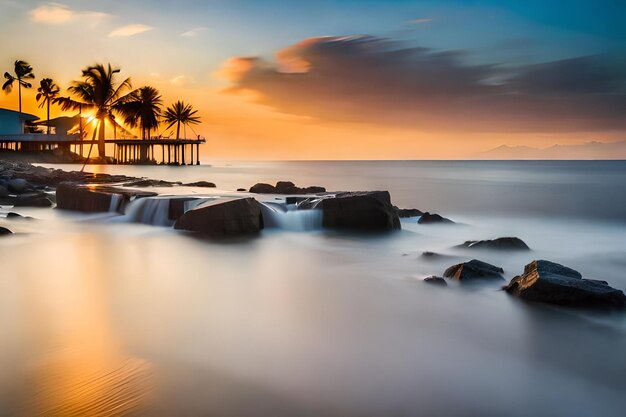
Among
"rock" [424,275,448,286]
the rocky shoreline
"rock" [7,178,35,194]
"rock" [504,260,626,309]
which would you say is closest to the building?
the rocky shoreline

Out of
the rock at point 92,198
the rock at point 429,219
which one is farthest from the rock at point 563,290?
the rock at point 92,198

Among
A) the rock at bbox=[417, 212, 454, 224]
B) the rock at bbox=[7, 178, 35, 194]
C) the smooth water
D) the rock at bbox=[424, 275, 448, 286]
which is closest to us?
the smooth water

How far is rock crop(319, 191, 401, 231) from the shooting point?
12.5 metres

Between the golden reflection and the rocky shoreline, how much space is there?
4.30 metres

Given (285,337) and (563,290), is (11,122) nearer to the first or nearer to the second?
(285,337)

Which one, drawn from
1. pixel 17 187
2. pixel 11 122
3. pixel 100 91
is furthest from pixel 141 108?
pixel 17 187

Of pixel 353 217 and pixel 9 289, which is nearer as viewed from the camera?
pixel 9 289

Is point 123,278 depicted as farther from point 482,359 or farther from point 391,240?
point 391,240

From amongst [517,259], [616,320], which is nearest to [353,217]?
[517,259]

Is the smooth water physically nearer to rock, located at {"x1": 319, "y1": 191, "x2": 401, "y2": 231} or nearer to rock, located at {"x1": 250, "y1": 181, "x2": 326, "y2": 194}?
rock, located at {"x1": 319, "y1": 191, "x2": 401, "y2": 231}

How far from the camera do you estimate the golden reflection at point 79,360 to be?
334 centimetres

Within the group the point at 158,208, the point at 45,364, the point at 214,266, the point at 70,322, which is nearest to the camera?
the point at 45,364

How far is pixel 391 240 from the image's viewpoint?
1151 centimetres

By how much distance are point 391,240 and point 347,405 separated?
821 cm
